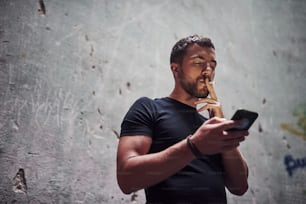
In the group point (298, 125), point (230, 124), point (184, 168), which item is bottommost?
point (298, 125)

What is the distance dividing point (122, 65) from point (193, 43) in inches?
16.5

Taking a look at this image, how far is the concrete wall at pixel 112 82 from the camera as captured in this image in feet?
3.74

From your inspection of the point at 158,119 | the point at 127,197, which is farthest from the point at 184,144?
the point at 127,197

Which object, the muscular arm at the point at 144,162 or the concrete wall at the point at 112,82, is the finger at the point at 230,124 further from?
the concrete wall at the point at 112,82

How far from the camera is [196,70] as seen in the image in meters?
1.03

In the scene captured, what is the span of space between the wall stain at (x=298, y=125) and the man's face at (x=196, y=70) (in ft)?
3.08

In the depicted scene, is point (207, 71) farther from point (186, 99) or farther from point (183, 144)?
point (183, 144)

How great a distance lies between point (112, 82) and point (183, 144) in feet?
2.07

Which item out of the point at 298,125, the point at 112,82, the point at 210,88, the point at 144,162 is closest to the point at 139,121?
the point at 144,162

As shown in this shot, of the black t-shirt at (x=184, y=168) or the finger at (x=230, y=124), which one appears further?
the black t-shirt at (x=184, y=168)

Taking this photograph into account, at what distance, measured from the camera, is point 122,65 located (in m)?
1.39

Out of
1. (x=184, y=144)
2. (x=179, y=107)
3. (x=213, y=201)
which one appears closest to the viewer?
(x=184, y=144)

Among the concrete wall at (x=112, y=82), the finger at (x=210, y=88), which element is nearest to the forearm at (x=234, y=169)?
the finger at (x=210, y=88)

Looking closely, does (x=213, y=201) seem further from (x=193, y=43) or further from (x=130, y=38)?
(x=130, y=38)
